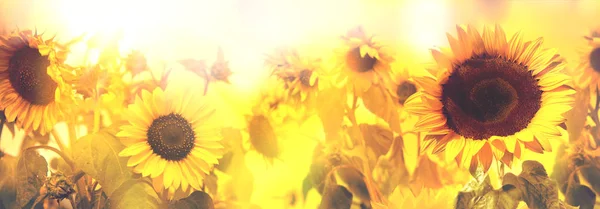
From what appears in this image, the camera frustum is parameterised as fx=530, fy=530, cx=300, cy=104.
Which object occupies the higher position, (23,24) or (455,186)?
(23,24)

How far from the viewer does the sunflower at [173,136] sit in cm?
94

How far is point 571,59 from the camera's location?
3.14 feet

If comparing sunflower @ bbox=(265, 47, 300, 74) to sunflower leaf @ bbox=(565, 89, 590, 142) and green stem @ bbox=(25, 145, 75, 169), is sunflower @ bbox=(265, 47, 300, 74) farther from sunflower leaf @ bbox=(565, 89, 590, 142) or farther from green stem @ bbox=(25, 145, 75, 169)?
sunflower leaf @ bbox=(565, 89, 590, 142)

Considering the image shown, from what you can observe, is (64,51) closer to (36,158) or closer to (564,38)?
(36,158)

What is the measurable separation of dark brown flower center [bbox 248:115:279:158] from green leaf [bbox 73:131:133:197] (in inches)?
9.1

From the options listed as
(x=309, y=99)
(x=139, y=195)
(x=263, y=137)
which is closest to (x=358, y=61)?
(x=309, y=99)

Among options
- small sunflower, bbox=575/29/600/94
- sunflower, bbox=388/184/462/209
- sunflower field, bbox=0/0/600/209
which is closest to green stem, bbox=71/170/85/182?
sunflower field, bbox=0/0/600/209

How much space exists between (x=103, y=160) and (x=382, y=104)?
0.52 metres

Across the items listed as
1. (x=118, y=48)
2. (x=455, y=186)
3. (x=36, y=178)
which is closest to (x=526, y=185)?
(x=455, y=186)

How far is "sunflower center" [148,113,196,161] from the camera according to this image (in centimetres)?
94

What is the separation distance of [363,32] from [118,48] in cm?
44

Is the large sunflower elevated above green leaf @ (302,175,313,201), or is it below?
above

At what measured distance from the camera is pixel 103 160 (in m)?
0.96

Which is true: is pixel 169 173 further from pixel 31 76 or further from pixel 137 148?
pixel 31 76
